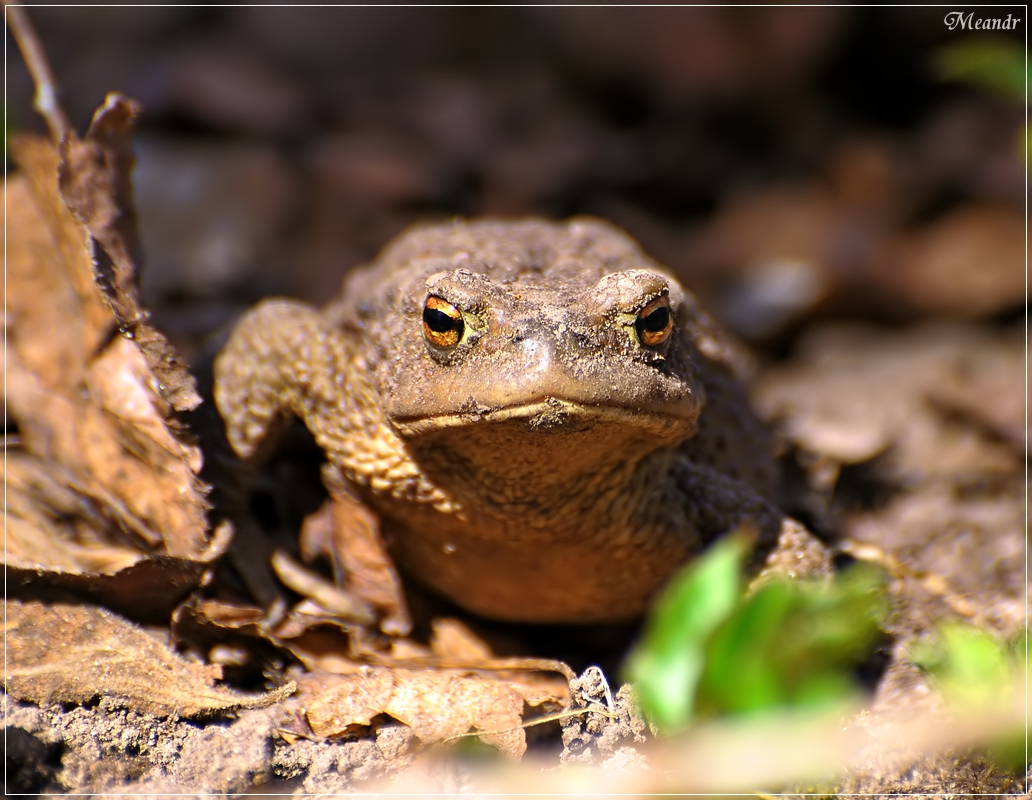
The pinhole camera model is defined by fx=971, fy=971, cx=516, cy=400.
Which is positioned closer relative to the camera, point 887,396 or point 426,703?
point 426,703

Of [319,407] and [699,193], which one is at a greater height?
[699,193]

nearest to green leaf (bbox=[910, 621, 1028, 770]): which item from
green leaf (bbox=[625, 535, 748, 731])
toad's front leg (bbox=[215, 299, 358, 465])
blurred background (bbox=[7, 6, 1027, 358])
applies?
green leaf (bbox=[625, 535, 748, 731])

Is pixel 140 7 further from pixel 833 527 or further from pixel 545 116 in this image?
pixel 833 527

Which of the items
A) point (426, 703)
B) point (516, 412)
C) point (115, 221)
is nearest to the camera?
point (516, 412)

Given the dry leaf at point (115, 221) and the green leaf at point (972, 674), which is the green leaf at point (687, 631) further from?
the dry leaf at point (115, 221)

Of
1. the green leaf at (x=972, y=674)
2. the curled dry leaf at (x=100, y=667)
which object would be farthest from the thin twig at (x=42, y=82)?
the green leaf at (x=972, y=674)

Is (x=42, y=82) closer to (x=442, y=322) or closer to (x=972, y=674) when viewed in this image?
(x=442, y=322)

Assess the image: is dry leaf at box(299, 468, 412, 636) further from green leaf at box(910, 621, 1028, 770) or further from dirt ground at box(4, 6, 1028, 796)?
green leaf at box(910, 621, 1028, 770)

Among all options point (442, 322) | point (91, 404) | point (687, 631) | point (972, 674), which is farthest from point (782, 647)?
point (91, 404)
